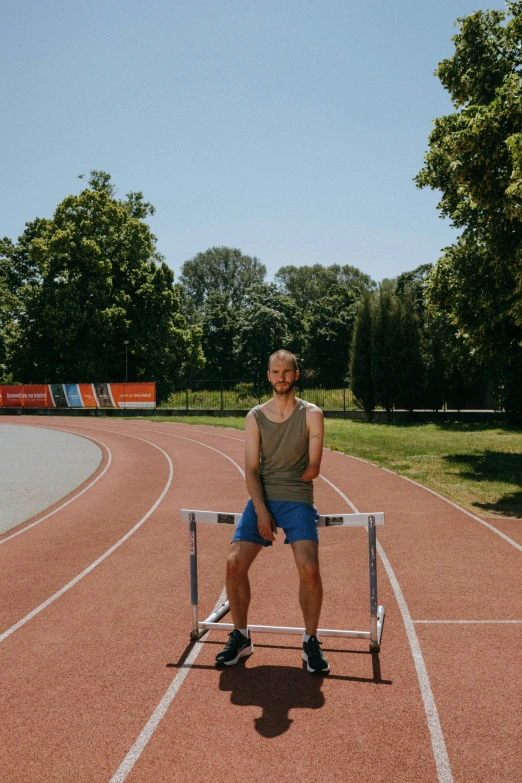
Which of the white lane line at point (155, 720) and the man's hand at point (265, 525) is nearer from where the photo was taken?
the white lane line at point (155, 720)

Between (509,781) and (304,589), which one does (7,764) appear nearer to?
(304,589)

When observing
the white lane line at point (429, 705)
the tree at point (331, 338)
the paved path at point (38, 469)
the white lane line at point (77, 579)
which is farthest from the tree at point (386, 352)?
the tree at point (331, 338)

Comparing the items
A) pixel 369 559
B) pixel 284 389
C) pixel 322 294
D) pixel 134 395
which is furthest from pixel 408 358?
pixel 322 294

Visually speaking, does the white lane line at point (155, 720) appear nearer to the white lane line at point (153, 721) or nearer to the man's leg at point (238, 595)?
the white lane line at point (153, 721)

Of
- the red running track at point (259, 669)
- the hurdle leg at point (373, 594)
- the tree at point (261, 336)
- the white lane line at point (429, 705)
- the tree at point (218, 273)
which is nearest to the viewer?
the white lane line at point (429, 705)

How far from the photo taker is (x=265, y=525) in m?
4.45

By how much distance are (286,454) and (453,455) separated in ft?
47.3

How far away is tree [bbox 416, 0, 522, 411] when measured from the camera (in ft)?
41.0

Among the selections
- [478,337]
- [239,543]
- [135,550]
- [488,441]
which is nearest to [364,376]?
[488,441]

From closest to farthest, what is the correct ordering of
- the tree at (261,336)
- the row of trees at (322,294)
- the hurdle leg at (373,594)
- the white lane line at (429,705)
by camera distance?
the white lane line at (429,705) → the hurdle leg at (373,594) → the row of trees at (322,294) → the tree at (261,336)

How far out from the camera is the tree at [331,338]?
212 ft

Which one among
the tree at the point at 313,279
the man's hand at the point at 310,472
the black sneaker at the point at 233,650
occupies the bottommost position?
the black sneaker at the point at 233,650

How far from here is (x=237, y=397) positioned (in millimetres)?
36938

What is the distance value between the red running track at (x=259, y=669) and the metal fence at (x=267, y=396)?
80.3 feet
